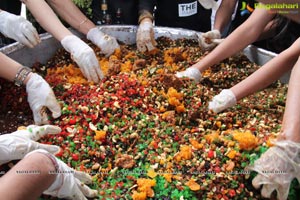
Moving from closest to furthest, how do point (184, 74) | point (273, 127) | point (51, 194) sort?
point (51, 194) < point (273, 127) < point (184, 74)

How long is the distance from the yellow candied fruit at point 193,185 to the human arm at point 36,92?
79cm

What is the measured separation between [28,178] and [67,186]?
0.69 ft

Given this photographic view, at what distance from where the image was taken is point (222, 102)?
1840mm

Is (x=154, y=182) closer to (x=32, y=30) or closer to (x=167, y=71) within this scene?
(x=167, y=71)

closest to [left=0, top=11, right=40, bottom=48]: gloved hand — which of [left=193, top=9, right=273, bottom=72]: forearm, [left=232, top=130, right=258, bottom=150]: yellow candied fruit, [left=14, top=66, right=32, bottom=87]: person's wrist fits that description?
[left=14, top=66, right=32, bottom=87]: person's wrist

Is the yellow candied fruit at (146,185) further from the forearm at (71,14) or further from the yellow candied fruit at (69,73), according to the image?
the forearm at (71,14)

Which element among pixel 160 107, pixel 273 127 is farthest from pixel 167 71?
pixel 273 127

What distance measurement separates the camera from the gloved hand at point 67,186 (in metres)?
1.25

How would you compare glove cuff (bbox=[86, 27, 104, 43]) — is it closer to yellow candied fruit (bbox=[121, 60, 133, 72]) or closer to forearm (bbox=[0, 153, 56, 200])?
yellow candied fruit (bbox=[121, 60, 133, 72])

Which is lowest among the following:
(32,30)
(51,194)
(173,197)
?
(173,197)

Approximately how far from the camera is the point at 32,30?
2150mm

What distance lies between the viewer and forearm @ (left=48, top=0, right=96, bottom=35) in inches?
93.8

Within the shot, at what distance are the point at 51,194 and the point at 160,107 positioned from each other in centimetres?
74

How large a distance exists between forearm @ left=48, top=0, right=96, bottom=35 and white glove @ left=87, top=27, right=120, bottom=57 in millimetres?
61
